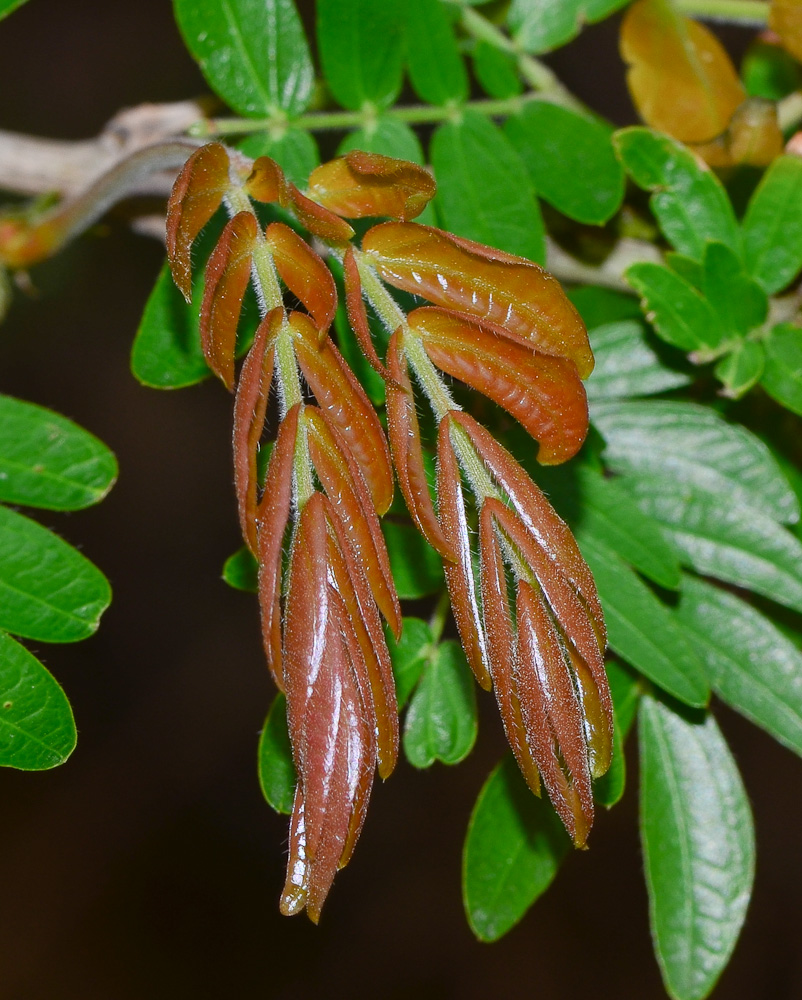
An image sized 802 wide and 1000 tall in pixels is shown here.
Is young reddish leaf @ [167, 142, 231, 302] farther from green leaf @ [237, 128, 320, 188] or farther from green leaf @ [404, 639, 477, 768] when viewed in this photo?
green leaf @ [404, 639, 477, 768]

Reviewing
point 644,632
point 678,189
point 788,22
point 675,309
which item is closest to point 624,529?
point 644,632

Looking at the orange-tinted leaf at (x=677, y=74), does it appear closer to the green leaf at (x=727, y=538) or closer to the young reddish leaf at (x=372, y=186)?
the green leaf at (x=727, y=538)

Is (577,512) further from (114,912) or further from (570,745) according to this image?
(114,912)

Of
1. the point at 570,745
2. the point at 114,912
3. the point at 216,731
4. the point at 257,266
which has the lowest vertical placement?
the point at 114,912

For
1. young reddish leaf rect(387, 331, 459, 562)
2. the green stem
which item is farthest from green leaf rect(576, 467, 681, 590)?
the green stem

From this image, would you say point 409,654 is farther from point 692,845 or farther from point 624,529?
point 692,845

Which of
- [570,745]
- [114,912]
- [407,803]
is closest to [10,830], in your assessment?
[114,912]
